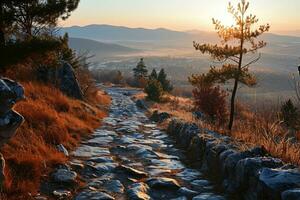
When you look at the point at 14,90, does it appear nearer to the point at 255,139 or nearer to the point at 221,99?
the point at 255,139

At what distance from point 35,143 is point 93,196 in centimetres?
225

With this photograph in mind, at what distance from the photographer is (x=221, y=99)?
20.8 m

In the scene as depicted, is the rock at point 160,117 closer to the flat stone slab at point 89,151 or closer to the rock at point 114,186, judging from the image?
the flat stone slab at point 89,151

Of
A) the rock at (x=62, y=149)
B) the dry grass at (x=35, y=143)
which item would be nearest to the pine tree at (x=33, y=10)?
the dry grass at (x=35, y=143)

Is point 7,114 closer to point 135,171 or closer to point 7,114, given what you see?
point 7,114

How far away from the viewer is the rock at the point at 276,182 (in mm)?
5605

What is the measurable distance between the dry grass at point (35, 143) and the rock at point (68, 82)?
5.63 metres

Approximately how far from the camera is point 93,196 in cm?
705

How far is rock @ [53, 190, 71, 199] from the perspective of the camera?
6.84 meters

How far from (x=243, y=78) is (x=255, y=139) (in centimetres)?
558

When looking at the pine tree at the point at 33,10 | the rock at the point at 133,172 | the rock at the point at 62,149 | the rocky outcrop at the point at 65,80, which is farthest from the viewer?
the rocky outcrop at the point at 65,80

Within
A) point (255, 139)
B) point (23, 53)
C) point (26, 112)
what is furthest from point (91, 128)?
point (255, 139)

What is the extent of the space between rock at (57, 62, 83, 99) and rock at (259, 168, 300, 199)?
15.4 meters

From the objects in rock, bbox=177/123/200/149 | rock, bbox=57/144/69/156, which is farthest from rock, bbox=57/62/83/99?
rock, bbox=57/144/69/156
